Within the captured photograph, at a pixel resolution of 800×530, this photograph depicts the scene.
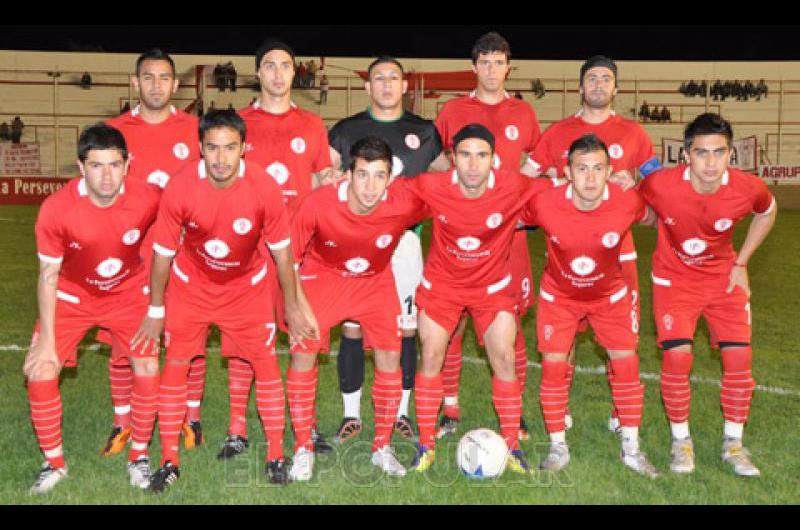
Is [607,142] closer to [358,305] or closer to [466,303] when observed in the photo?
[466,303]

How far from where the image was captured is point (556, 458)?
525 cm

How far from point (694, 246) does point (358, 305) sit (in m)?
1.97

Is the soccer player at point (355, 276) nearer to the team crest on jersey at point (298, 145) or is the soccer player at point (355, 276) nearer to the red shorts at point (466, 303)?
the red shorts at point (466, 303)

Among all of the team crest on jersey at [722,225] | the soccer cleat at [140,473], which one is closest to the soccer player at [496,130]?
the team crest on jersey at [722,225]

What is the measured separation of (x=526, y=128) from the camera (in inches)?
244

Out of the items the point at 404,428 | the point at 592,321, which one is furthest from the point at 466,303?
the point at 404,428

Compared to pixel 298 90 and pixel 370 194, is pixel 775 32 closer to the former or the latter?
pixel 298 90

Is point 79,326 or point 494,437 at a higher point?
point 79,326

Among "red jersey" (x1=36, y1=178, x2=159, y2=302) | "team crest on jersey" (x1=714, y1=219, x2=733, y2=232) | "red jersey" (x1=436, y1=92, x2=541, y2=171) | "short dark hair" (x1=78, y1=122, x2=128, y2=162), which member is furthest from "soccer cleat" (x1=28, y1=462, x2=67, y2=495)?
"team crest on jersey" (x1=714, y1=219, x2=733, y2=232)

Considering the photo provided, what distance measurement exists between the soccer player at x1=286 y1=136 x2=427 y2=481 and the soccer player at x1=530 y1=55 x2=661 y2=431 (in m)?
1.24

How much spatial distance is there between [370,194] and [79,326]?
1.73 m

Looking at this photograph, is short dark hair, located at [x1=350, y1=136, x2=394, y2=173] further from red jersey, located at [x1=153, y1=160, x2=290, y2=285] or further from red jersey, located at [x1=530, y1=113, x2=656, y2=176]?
red jersey, located at [x1=530, y1=113, x2=656, y2=176]

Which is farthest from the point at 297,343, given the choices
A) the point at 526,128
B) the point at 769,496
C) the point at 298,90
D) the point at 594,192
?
the point at 298,90

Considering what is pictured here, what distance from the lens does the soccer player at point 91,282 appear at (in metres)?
4.76
